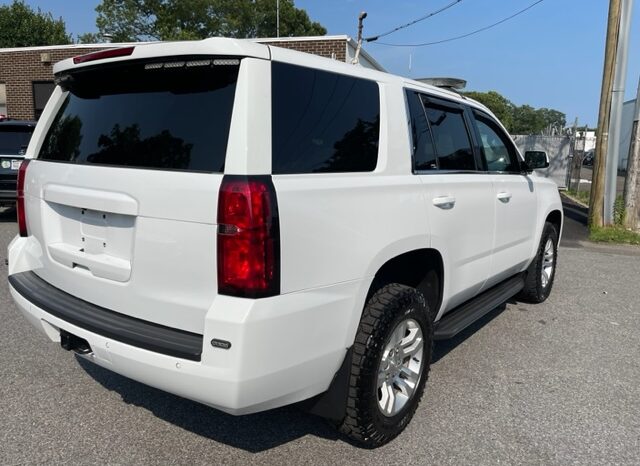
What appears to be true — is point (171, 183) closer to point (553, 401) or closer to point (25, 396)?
point (25, 396)

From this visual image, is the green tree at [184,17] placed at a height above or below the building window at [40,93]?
above

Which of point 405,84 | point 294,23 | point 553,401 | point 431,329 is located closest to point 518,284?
point 553,401

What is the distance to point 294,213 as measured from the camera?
Result: 2.15 metres

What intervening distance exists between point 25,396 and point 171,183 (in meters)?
2.01

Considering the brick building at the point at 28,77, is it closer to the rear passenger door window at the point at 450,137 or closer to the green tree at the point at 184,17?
the rear passenger door window at the point at 450,137

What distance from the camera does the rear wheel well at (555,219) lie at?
5.44m

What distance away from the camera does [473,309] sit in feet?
12.5

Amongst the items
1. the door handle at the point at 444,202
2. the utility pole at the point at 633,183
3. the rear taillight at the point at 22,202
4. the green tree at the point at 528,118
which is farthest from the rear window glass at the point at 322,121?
the green tree at the point at 528,118

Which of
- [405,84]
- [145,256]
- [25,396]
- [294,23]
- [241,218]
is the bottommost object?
[25,396]

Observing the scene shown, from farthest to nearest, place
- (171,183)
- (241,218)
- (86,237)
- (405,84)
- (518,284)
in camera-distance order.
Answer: (518,284) < (405,84) < (86,237) < (171,183) < (241,218)

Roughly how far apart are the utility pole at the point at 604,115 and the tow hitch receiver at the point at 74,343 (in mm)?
10164

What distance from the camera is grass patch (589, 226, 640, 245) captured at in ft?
31.9

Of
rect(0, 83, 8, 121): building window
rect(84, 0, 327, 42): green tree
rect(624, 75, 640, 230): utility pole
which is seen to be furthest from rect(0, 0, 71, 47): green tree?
rect(624, 75, 640, 230): utility pole

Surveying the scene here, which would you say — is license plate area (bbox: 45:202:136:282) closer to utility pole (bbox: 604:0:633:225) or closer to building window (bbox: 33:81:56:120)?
utility pole (bbox: 604:0:633:225)
